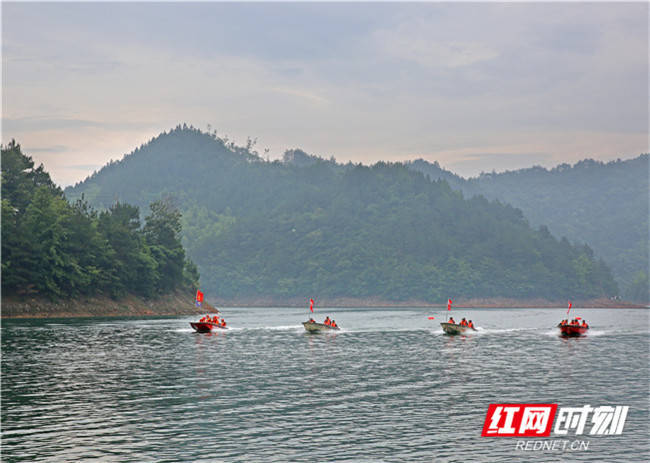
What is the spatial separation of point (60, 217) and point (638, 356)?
112775 mm

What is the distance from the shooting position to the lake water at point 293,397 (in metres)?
30.4

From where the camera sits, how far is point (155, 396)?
145 feet

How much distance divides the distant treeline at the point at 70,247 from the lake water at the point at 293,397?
52.2 meters

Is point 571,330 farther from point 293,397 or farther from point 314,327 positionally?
point 293,397

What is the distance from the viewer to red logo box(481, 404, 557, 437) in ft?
112

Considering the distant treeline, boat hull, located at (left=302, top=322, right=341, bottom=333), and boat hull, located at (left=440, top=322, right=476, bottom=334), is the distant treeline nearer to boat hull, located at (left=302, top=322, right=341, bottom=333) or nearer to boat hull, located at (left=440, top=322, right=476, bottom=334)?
boat hull, located at (left=302, top=322, right=341, bottom=333)

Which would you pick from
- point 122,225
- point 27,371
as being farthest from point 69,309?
point 27,371

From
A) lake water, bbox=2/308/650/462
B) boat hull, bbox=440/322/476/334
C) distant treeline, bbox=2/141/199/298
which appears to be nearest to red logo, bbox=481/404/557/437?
lake water, bbox=2/308/650/462

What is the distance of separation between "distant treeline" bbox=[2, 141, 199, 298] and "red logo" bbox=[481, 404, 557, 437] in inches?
4284

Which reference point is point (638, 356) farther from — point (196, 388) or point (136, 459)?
point (136, 459)

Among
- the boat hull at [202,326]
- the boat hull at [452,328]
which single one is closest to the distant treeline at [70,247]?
A: the boat hull at [202,326]

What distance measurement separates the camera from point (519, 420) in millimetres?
38125

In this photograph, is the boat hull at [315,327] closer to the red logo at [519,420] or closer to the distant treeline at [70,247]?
the distant treeline at [70,247]

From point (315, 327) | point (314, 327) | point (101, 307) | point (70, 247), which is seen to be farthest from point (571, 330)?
point (70, 247)
